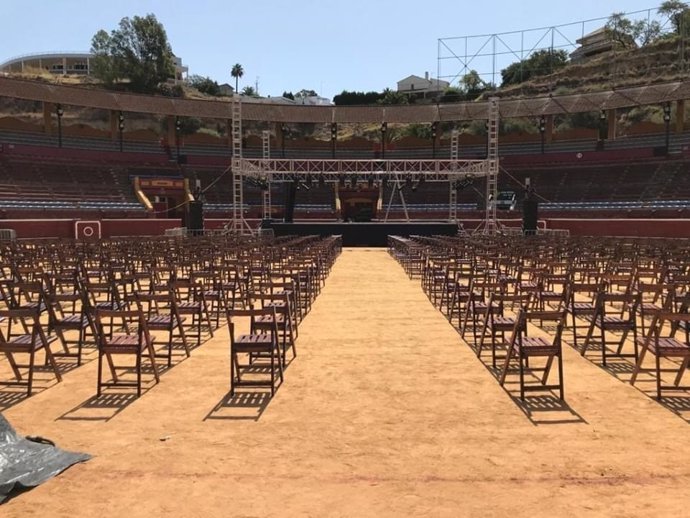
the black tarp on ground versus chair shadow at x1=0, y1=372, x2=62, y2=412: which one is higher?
the black tarp on ground

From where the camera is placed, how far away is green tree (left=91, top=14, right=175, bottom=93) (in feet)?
278

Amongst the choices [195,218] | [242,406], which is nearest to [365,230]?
[195,218]

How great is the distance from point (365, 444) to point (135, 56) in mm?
93603

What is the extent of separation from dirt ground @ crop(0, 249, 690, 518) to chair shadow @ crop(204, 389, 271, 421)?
0.03 meters

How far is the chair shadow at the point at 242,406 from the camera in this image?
5.68 m

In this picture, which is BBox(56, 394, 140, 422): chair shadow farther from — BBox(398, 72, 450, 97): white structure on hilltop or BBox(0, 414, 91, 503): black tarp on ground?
BBox(398, 72, 450, 97): white structure on hilltop

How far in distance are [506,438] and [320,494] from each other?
1947mm

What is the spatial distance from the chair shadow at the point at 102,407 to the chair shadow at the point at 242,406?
1.01 meters

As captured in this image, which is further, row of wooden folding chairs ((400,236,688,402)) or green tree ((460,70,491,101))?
green tree ((460,70,491,101))

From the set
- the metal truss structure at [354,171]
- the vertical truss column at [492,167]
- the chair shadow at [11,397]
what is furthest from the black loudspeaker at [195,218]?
the chair shadow at [11,397]

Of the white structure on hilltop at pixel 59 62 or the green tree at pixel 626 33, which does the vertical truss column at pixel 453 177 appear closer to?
the green tree at pixel 626 33

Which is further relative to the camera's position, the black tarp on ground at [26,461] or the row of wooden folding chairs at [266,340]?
the row of wooden folding chairs at [266,340]

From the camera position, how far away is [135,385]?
6605 mm

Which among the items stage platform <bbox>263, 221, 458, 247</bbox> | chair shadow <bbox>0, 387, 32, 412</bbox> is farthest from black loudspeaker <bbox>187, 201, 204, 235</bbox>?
chair shadow <bbox>0, 387, 32, 412</bbox>
